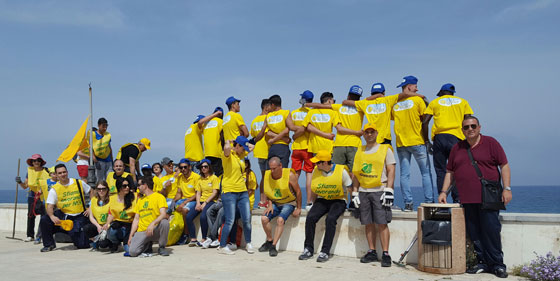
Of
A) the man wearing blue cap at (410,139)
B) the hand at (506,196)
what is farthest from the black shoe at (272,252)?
the hand at (506,196)

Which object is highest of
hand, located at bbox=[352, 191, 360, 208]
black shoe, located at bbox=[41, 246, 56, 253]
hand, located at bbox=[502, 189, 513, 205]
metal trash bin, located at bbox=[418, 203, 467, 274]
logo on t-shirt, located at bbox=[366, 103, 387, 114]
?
logo on t-shirt, located at bbox=[366, 103, 387, 114]

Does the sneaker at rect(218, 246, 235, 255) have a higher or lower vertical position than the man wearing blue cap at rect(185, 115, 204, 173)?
lower

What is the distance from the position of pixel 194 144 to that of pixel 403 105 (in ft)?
14.4

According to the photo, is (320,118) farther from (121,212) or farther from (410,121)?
(121,212)

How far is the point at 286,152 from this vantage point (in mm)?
8469

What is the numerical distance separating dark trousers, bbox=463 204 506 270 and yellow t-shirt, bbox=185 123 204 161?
5.54 m

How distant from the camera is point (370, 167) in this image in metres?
6.63

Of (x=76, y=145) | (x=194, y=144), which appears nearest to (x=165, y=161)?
(x=194, y=144)

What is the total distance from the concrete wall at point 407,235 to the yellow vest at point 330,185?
446 millimetres

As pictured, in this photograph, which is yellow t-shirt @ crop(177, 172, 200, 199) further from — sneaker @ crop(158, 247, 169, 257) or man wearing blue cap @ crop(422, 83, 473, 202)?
man wearing blue cap @ crop(422, 83, 473, 202)

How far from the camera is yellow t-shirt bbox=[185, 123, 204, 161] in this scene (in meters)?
9.77

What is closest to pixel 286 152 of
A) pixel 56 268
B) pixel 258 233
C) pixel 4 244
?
pixel 258 233

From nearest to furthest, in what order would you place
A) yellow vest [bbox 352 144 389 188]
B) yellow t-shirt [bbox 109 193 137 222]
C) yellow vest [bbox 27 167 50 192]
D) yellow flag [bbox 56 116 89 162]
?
yellow vest [bbox 352 144 389 188], yellow t-shirt [bbox 109 193 137 222], yellow vest [bbox 27 167 50 192], yellow flag [bbox 56 116 89 162]

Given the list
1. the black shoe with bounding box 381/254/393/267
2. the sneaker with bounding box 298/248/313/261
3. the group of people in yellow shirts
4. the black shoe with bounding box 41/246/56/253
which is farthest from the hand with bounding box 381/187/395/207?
the black shoe with bounding box 41/246/56/253
